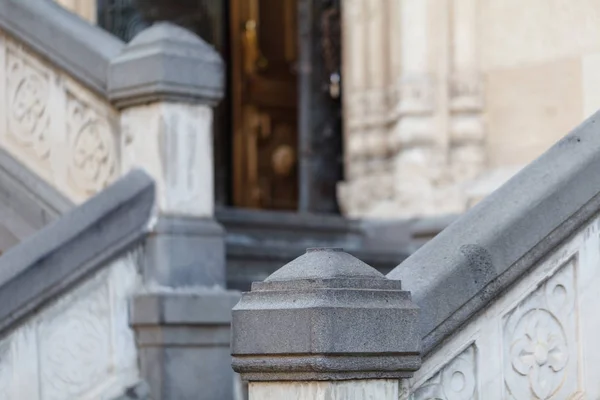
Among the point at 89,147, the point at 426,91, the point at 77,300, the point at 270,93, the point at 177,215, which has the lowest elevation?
the point at 77,300

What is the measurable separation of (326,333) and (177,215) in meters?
2.31

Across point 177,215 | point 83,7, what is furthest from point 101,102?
point 83,7

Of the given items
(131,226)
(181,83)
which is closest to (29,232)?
(131,226)

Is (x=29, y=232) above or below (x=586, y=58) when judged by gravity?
below

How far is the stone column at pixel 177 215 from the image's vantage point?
17.2 feet

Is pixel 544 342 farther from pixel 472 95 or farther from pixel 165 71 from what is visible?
pixel 472 95

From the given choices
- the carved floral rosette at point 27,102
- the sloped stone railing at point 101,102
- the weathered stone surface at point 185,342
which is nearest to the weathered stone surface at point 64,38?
the sloped stone railing at point 101,102

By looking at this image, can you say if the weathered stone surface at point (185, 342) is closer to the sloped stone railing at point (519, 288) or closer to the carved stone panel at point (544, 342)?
the sloped stone railing at point (519, 288)

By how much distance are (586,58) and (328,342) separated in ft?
15.2

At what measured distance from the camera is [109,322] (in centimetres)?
521

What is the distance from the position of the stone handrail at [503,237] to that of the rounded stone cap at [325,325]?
0.54 feet

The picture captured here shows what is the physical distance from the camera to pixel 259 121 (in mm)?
12586

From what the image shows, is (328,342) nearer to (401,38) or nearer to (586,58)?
(586,58)

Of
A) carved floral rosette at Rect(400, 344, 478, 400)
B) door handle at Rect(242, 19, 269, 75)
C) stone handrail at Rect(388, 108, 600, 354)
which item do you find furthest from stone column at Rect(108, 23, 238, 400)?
door handle at Rect(242, 19, 269, 75)
